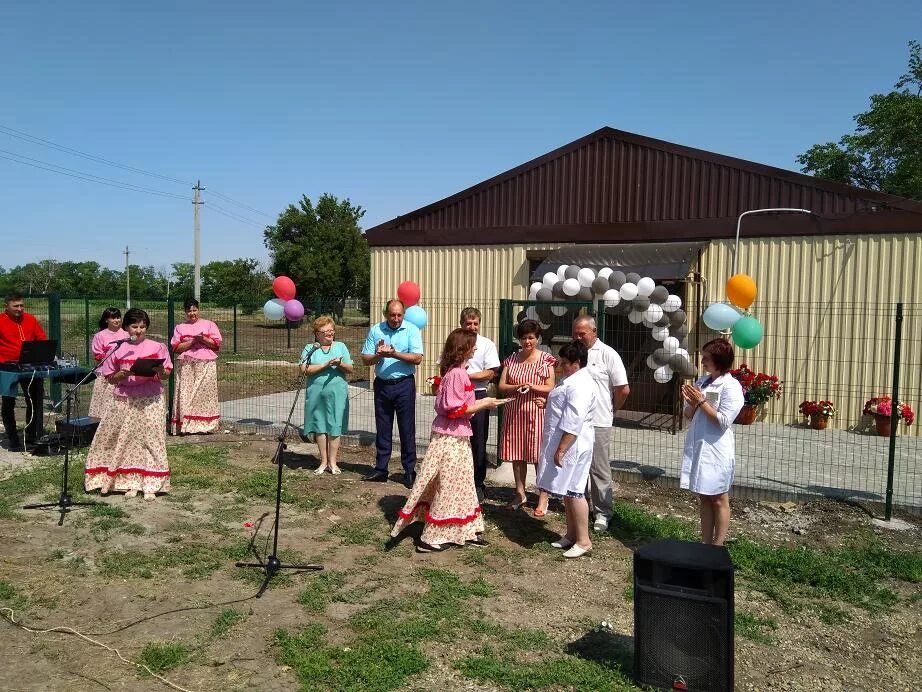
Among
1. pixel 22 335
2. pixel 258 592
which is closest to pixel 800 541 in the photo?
pixel 258 592

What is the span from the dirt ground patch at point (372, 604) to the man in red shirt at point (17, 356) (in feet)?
7.34

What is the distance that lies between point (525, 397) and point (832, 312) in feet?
23.0

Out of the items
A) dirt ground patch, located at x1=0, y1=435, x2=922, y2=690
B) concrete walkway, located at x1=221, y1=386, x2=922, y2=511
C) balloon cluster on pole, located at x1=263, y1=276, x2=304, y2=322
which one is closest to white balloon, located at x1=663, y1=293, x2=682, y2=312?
concrete walkway, located at x1=221, y1=386, x2=922, y2=511

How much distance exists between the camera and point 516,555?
5.34 metres

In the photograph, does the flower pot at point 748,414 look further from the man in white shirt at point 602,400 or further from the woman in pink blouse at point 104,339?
the woman in pink blouse at point 104,339

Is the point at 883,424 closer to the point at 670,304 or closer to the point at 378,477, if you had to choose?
the point at 670,304

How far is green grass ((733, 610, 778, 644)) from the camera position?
4066 mm

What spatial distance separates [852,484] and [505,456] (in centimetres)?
393

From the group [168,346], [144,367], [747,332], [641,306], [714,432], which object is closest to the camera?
[714,432]

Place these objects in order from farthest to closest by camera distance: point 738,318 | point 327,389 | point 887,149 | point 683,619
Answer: point 887,149 < point 738,318 < point 327,389 < point 683,619

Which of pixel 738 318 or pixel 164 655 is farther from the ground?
pixel 738 318

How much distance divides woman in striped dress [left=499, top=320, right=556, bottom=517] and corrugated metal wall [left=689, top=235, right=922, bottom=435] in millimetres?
5930

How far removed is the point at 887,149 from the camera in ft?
102

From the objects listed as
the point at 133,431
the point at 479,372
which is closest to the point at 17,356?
the point at 133,431
